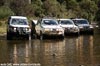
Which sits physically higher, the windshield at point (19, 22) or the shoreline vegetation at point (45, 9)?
the windshield at point (19, 22)

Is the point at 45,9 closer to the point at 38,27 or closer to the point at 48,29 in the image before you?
the point at 38,27

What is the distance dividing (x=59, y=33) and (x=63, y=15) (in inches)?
1548

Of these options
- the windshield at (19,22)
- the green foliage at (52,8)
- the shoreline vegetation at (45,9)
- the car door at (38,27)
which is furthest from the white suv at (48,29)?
the green foliage at (52,8)

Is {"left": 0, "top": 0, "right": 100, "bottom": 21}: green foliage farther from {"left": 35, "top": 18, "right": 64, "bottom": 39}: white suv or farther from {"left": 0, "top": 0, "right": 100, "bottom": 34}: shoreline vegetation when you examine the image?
{"left": 35, "top": 18, "right": 64, "bottom": 39}: white suv

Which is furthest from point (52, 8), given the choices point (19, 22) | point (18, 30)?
point (18, 30)

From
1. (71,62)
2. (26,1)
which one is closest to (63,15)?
(26,1)

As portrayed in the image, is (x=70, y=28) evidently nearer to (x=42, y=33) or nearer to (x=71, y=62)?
(x=42, y=33)

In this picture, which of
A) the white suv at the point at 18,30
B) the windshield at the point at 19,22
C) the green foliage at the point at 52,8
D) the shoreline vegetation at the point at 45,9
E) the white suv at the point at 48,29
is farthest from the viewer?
the green foliage at the point at 52,8

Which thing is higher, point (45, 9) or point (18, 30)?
point (18, 30)

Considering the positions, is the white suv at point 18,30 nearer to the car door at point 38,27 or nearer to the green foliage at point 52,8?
the car door at point 38,27

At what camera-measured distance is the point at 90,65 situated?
18.5 metres

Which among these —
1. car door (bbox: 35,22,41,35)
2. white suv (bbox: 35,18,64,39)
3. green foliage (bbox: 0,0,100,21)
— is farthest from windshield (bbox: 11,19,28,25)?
green foliage (bbox: 0,0,100,21)

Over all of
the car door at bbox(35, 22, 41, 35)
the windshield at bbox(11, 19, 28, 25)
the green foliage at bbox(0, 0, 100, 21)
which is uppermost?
the windshield at bbox(11, 19, 28, 25)

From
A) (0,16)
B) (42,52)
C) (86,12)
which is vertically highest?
(42,52)
